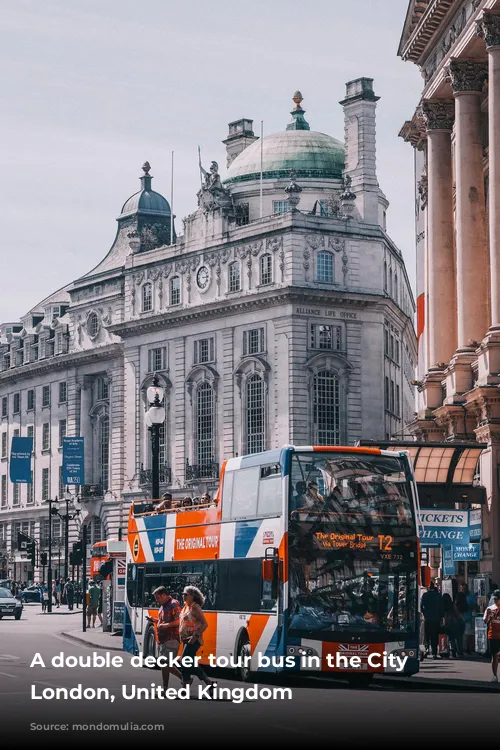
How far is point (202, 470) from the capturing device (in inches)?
3797

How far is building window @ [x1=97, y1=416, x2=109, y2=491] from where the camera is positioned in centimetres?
11325

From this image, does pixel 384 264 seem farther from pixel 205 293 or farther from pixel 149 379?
pixel 149 379

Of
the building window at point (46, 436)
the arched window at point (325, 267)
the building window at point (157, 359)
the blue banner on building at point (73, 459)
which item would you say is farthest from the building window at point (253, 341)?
the building window at point (46, 436)

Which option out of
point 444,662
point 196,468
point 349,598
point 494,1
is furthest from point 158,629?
point 196,468

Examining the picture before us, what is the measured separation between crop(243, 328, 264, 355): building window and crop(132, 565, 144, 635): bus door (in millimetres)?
57149

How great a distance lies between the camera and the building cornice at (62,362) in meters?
112

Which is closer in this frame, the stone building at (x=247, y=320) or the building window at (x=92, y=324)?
the stone building at (x=247, y=320)

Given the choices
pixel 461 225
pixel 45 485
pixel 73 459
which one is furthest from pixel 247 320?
pixel 461 225

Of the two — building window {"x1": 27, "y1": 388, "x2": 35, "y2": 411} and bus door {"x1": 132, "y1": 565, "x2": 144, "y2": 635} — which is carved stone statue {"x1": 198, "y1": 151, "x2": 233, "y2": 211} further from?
bus door {"x1": 132, "y1": 565, "x2": 144, "y2": 635}

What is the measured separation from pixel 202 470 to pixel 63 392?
2619cm

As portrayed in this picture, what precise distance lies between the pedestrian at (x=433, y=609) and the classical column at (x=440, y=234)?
12872 millimetres

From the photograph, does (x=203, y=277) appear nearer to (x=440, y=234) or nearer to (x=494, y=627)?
(x=440, y=234)

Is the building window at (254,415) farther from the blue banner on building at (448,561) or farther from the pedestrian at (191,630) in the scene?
the pedestrian at (191,630)

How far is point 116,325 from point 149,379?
4903mm
